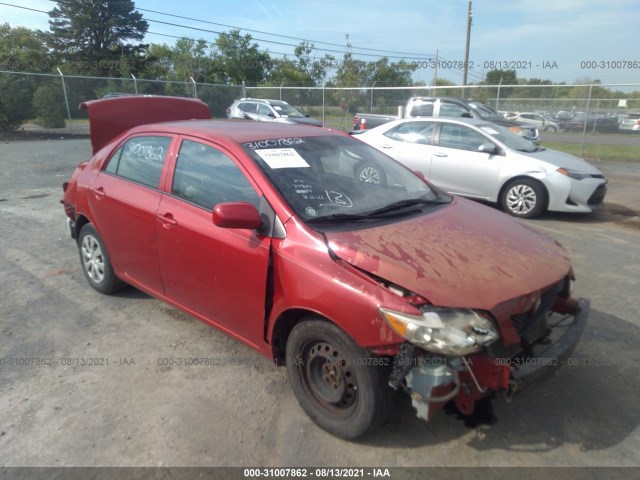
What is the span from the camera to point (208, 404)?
9.57 feet

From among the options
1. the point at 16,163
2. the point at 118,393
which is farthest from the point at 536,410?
the point at 16,163

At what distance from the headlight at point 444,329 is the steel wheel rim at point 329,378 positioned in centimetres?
37

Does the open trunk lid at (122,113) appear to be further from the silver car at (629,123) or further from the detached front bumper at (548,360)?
the silver car at (629,123)

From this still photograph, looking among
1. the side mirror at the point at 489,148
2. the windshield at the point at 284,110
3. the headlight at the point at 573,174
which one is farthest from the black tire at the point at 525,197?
the windshield at the point at 284,110

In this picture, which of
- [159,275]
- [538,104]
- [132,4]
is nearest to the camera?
[159,275]

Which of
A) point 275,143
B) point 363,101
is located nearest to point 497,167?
point 275,143

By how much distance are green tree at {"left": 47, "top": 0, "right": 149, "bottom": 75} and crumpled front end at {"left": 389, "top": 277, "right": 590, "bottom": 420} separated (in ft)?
165

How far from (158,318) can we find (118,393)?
1057 millimetres

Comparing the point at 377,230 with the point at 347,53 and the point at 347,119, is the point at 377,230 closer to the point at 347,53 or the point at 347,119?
the point at 347,119

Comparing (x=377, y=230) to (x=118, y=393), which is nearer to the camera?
(x=377, y=230)

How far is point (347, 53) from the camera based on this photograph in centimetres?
4428

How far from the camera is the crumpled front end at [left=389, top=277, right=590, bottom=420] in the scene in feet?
7.30

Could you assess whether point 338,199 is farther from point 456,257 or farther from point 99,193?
point 99,193

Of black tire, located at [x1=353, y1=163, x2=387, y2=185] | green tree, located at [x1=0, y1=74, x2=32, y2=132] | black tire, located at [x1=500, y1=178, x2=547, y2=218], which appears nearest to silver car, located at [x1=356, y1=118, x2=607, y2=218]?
black tire, located at [x1=500, y1=178, x2=547, y2=218]
